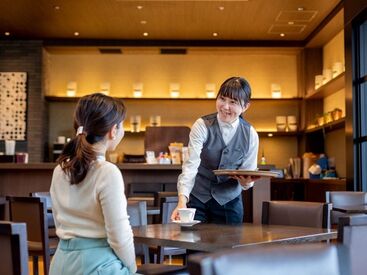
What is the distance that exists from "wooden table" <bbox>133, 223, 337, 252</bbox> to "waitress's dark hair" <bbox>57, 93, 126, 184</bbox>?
15.2 inches

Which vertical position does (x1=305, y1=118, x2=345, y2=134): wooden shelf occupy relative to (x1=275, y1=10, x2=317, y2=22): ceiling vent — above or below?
below

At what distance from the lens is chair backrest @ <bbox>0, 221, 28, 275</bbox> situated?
160 centimetres

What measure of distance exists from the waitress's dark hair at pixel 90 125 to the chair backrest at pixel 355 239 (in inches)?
31.7

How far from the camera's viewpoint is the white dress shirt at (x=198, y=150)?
2.60m

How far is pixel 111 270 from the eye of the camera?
1.80 m

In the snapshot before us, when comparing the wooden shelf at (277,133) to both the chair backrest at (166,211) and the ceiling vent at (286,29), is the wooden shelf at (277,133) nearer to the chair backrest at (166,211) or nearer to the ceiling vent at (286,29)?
the ceiling vent at (286,29)

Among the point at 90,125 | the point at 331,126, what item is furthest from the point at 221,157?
the point at 331,126

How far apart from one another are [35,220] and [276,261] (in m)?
2.71

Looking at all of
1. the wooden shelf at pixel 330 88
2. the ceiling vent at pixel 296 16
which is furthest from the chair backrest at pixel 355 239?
the ceiling vent at pixel 296 16

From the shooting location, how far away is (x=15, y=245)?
5.26ft

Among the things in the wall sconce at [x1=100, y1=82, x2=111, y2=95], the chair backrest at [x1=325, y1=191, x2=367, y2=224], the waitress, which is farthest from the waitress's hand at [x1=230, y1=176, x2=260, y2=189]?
the wall sconce at [x1=100, y1=82, x2=111, y2=95]

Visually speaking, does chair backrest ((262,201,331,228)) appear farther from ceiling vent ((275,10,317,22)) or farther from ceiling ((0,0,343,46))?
ceiling vent ((275,10,317,22))

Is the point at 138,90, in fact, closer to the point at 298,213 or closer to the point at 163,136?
the point at 163,136

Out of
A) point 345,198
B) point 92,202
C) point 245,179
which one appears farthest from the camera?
point 345,198
